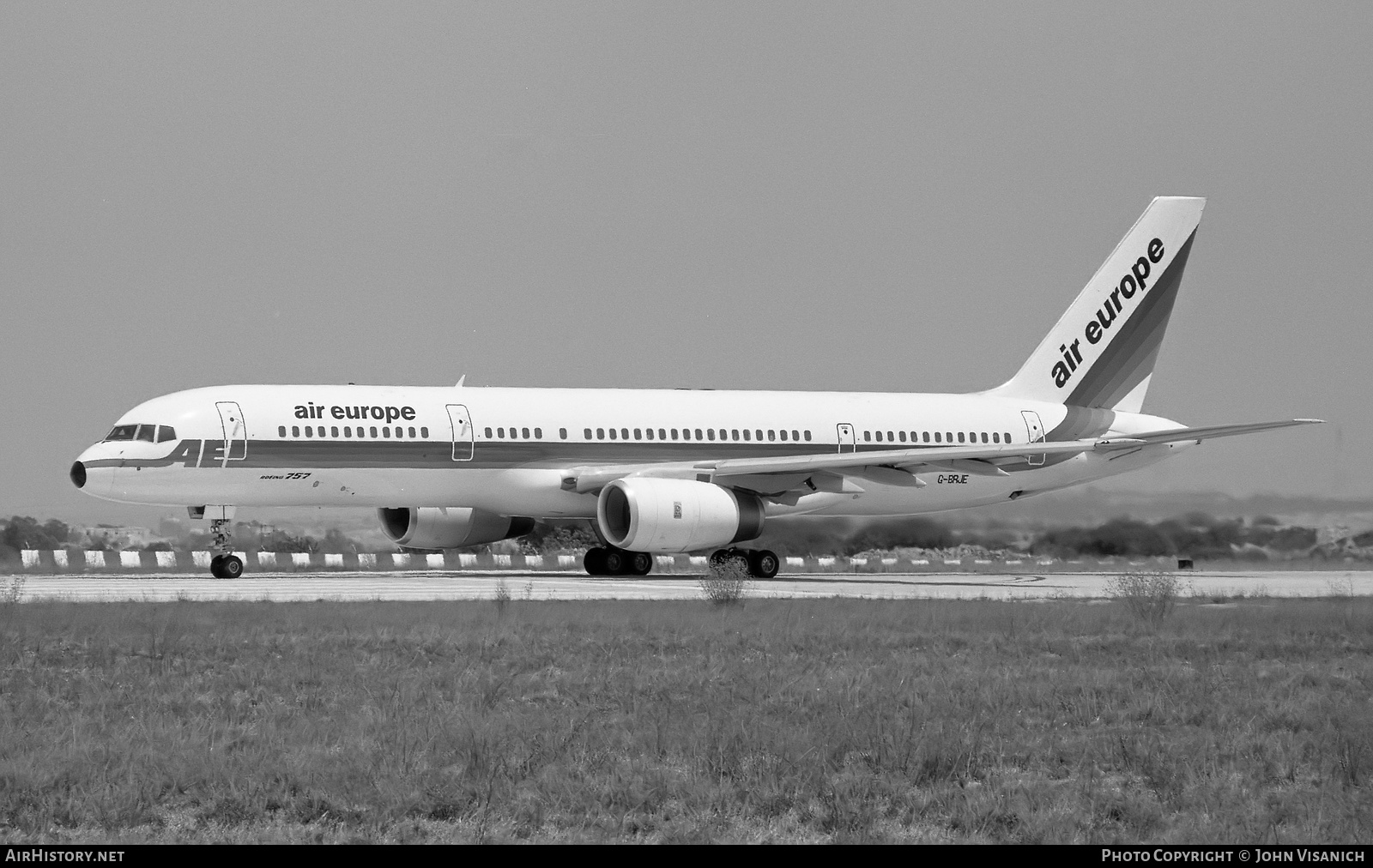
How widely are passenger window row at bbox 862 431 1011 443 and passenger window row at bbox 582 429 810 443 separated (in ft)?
5.61

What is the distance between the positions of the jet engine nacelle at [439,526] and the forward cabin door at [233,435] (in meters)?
4.92

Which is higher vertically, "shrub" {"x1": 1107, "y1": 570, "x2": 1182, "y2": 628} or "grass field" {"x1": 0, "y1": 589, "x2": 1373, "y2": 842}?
"shrub" {"x1": 1107, "y1": 570, "x2": 1182, "y2": 628}

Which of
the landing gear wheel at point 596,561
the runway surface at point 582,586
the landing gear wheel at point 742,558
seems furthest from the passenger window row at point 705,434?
the runway surface at point 582,586

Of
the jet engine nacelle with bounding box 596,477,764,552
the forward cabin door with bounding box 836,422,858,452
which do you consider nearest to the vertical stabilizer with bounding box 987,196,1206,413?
the forward cabin door with bounding box 836,422,858,452

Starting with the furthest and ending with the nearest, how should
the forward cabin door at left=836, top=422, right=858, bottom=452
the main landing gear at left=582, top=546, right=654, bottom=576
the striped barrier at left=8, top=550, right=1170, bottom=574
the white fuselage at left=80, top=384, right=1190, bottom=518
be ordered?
the striped barrier at left=8, top=550, right=1170, bottom=574 < the forward cabin door at left=836, top=422, right=858, bottom=452 < the main landing gear at left=582, top=546, right=654, bottom=576 < the white fuselage at left=80, top=384, right=1190, bottom=518

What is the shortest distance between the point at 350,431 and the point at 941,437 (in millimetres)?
13477

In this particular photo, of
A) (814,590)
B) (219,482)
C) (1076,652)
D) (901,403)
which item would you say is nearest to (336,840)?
(1076,652)

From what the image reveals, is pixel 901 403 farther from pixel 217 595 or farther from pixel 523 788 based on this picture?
pixel 523 788

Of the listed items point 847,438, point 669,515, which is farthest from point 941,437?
point 669,515

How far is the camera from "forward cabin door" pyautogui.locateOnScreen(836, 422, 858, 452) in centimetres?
3562

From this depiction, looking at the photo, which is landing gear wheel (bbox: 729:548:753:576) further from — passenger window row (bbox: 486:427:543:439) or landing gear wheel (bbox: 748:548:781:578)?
passenger window row (bbox: 486:427:543:439)

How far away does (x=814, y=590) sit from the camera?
28125 mm

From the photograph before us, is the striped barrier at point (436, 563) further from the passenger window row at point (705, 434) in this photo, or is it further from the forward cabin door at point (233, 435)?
the forward cabin door at point (233, 435)

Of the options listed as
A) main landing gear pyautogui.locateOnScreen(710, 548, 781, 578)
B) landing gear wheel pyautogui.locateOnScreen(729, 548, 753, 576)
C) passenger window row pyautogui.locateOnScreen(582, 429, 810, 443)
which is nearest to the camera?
landing gear wheel pyautogui.locateOnScreen(729, 548, 753, 576)
